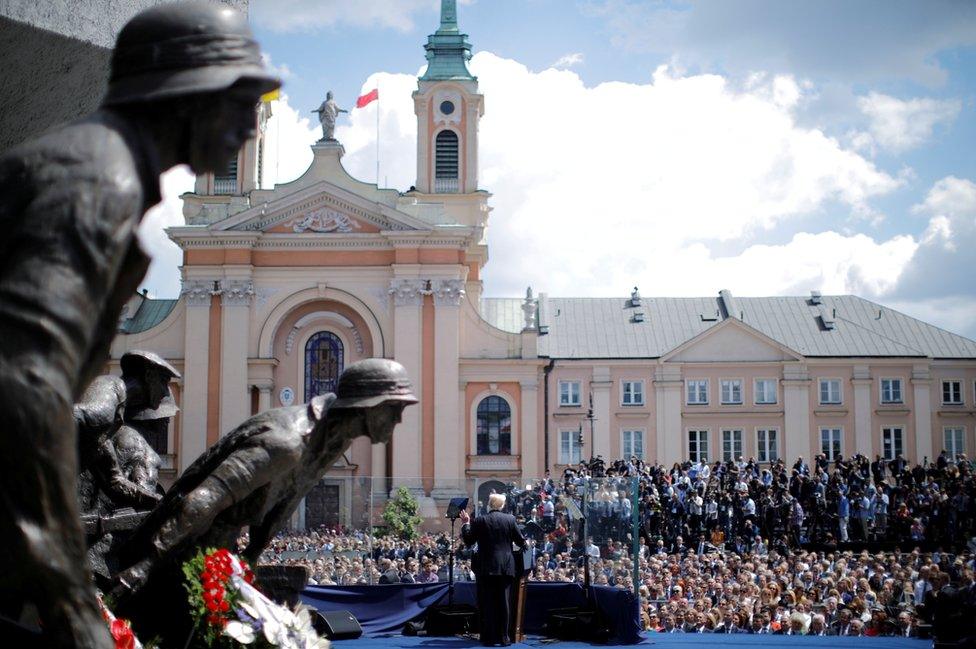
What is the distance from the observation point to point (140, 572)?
4.25 meters

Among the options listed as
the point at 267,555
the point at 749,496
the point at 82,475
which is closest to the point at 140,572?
the point at 82,475

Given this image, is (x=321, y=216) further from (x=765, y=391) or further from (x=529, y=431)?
(x=765, y=391)

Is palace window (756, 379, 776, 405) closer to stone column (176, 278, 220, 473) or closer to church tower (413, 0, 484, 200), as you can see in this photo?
church tower (413, 0, 484, 200)

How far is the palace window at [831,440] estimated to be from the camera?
5259 centimetres

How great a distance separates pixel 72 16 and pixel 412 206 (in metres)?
48.3

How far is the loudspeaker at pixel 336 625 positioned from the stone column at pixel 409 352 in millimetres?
37572

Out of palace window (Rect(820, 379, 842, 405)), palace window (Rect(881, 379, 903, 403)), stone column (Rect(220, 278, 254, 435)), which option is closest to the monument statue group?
stone column (Rect(220, 278, 254, 435))

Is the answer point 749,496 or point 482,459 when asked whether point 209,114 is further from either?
point 482,459

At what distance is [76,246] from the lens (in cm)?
176

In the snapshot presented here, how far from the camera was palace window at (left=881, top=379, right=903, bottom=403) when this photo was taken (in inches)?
2108

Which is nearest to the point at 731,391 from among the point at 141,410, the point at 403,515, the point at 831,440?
the point at 831,440

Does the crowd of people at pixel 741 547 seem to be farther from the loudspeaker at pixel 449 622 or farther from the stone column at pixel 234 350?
the stone column at pixel 234 350

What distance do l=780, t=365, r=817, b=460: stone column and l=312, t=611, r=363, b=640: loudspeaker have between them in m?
44.5

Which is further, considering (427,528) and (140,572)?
(427,528)
